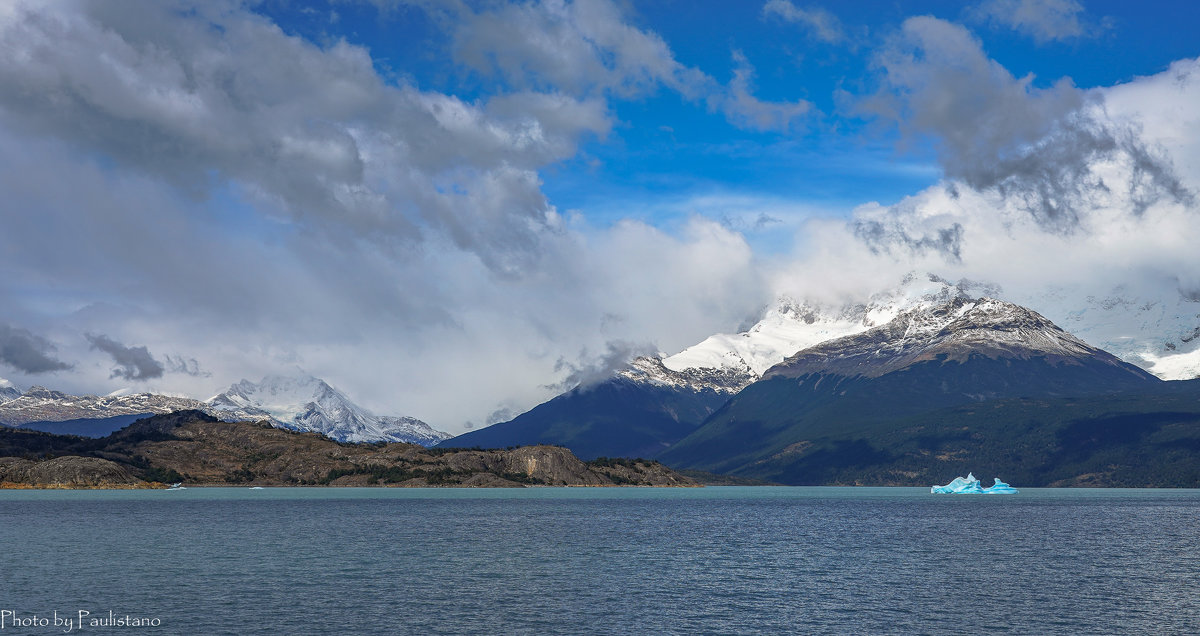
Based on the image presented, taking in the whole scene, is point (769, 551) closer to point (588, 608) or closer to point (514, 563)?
point (514, 563)

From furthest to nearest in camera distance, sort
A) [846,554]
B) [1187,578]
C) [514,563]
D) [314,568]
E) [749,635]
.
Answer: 1. [846,554]
2. [514,563]
3. [314,568]
4. [1187,578]
5. [749,635]

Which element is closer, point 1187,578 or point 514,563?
point 1187,578

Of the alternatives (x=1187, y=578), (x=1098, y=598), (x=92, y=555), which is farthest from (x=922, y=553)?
(x=92, y=555)

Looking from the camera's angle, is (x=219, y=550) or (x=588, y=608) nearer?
(x=588, y=608)

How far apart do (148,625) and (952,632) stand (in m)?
65.7

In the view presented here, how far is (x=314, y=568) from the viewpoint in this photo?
4742 inches

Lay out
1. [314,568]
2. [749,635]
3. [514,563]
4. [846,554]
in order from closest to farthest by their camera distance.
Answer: [749,635]
[314,568]
[514,563]
[846,554]

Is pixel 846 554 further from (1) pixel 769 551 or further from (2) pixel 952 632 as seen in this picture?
(2) pixel 952 632

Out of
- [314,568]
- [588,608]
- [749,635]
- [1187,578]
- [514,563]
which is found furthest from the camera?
[514,563]

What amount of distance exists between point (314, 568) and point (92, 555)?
121 feet

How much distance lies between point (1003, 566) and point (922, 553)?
61.8 ft

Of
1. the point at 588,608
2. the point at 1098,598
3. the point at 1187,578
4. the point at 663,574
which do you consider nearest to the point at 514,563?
the point at 663,574

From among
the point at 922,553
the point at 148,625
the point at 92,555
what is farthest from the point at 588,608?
the point at 92,555

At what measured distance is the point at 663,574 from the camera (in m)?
117
